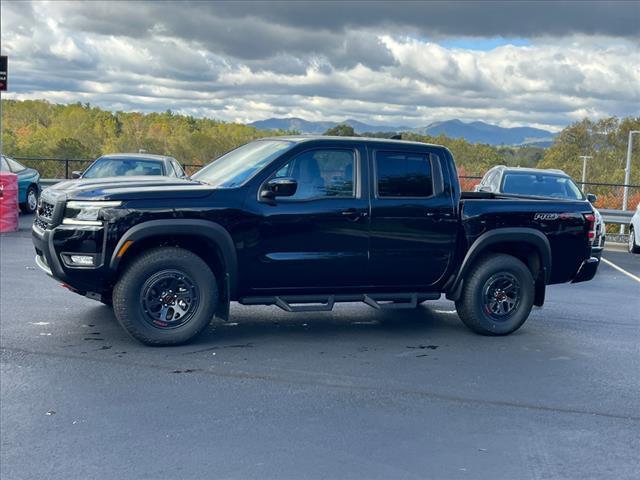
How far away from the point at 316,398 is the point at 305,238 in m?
1.96

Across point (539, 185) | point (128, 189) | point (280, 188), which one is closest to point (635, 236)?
point (539, 185)

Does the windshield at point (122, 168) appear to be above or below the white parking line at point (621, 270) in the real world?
above

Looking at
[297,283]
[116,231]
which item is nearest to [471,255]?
[297,283]

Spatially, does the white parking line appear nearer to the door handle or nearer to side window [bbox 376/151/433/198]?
side window [bbox 376/151/433/198]

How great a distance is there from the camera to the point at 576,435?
17.7 feet

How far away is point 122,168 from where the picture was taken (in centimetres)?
1524

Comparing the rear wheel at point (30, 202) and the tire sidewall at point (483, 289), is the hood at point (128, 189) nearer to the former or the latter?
the tire sidewall at point (483, 289)

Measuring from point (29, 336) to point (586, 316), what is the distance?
6.42 m

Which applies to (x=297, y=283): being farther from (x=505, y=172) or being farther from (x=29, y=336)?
(x=505, y=172)

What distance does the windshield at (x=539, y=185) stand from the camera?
14672 mm

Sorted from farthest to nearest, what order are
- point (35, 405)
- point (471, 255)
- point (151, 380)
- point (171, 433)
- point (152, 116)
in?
point (152, 116) < point (471, 255) < point (151, 380) < point (35, 405) < point (171, 433)

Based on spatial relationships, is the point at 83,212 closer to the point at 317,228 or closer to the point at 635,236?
the point at 317,228

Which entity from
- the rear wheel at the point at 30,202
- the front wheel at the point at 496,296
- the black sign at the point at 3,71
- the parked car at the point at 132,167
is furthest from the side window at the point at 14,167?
the front wheel at the point at 496,296

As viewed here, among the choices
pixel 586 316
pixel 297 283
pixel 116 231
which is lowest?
pixel 586 316
